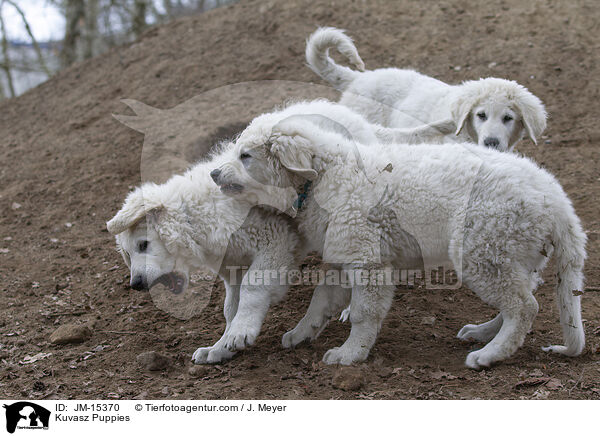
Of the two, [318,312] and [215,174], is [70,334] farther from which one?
[318,312]

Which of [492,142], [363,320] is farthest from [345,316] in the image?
[492,142]

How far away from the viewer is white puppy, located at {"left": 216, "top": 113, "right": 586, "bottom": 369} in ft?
13.1

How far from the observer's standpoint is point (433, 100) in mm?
6473

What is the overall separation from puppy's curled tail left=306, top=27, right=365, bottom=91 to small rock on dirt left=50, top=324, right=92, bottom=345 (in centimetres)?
381

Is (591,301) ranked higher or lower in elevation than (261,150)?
lower

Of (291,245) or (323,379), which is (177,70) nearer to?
(291,245)

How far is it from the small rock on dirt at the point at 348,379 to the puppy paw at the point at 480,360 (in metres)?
0.72

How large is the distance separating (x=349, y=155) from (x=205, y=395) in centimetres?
185

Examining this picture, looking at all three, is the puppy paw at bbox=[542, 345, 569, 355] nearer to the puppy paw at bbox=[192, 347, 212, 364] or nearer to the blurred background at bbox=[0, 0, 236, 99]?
the puppy paw at bbox=[192, 347, 212, 364]

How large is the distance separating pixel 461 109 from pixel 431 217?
215 cm

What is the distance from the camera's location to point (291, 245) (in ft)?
15.0

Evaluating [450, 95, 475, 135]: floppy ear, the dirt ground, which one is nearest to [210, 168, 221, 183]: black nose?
the dirt ground
